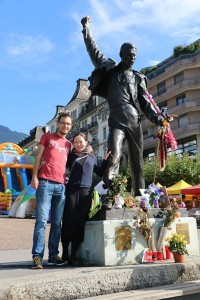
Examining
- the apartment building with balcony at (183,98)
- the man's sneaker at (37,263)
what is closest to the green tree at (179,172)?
the apartment building with balcony at (183,98)

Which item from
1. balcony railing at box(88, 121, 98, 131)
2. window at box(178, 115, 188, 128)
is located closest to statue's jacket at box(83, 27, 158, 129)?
window at box(178, 115, 188, 128)

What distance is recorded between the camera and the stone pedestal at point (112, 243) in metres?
4.37

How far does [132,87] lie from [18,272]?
3060mm

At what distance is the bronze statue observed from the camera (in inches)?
221

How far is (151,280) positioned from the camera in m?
3.76

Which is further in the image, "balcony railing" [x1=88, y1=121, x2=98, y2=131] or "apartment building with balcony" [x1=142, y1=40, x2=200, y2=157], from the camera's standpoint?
"balcony railing" [x1=88, y1=121, x2=98, y2=131]

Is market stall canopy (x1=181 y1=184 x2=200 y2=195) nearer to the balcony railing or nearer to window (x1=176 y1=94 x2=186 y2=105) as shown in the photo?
window (x1=176 y1=94 x2=186 y2=105)

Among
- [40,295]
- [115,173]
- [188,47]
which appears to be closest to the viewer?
[40,295]

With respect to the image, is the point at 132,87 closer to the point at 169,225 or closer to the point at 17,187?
the point at 169,225

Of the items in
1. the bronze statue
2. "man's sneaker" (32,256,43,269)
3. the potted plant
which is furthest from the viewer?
the bronze statue

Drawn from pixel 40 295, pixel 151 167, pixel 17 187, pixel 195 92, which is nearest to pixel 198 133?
pixel 195 92

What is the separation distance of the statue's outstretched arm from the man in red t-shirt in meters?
1.57

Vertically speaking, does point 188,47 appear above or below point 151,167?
above

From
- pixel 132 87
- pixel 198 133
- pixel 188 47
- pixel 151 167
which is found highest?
pixel 188 47
